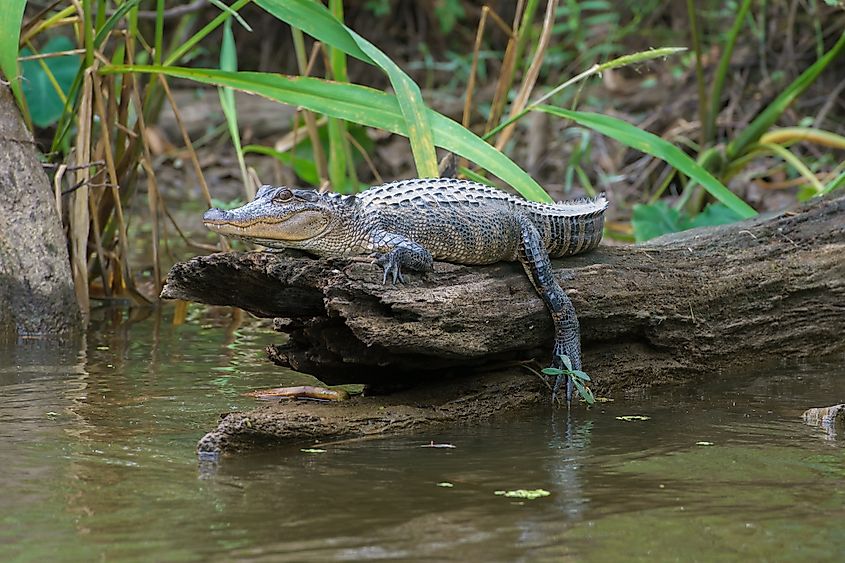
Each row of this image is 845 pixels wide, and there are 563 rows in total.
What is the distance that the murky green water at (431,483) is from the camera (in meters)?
2.87

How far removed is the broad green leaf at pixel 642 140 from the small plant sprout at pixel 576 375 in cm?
123

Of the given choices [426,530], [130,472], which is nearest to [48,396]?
[130,472]

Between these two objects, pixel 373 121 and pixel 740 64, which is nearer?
pixel 373 121

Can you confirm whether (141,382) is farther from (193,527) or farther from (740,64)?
(740,64)

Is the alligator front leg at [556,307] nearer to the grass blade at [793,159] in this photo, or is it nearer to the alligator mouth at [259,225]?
the alligator mouth at [259,225]

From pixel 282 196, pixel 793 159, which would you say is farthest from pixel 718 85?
pixel 282 196

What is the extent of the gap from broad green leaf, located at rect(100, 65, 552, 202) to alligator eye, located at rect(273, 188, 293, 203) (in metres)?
0.67

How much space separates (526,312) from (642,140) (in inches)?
53.5

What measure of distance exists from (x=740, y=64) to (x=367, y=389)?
27.1 ft

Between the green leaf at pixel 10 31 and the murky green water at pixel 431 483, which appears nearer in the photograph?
the murky green water at pixel 431 483

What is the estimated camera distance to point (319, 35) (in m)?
5.00

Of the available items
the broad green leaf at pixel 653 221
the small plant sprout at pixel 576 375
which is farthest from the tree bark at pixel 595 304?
the broad green leaf at pixel 653 221

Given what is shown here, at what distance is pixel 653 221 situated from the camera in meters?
7.16

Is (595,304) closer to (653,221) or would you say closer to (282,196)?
(282,196)
